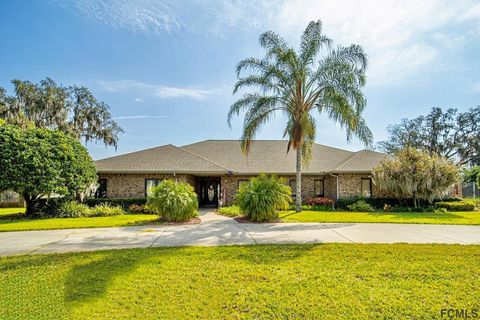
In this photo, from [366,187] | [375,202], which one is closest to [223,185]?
[366,187]

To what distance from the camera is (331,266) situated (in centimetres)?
588

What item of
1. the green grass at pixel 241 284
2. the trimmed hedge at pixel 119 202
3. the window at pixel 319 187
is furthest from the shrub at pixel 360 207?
the trimmed hedge at pixel 119 202

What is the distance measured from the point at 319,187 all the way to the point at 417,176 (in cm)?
674

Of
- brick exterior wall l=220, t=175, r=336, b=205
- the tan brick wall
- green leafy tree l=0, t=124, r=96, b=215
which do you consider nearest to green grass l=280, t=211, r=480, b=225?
brick exterior wall l=220, t=175, r=336, b=205

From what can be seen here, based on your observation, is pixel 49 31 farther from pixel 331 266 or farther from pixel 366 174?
pixel 366 174

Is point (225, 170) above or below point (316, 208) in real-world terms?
above

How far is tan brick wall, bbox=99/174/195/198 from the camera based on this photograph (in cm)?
2027

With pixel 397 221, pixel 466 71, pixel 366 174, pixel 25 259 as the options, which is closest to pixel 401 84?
pixel 466 71

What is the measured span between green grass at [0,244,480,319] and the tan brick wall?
1360 centimetres

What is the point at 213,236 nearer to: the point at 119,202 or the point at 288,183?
the point at 119,202

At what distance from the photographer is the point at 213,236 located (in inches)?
368

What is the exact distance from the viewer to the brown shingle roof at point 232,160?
65.9 ft

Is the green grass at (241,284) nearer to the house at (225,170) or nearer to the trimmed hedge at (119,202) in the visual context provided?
the trimmed hedge at (119,202)

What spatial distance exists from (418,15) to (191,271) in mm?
10627
